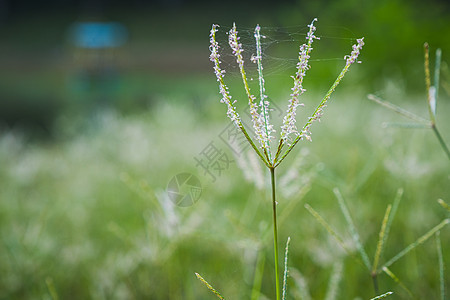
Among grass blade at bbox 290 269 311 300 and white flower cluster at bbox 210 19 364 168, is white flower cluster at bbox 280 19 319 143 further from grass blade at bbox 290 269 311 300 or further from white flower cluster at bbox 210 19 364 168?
grass blade at bbox 290 269 311 300

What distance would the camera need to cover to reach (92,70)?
1001 cm

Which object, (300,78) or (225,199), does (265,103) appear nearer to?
(300,78)

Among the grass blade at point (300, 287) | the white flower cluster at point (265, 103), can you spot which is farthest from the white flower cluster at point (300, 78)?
the grass blade at point (300, 287)

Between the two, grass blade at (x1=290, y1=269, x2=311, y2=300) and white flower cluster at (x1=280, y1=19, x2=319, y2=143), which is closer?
Answer: white flower cluster at (x1=280, y1=19, x2=319, y2=143)

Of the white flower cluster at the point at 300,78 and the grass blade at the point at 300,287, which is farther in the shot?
the grass blade at the point at 300,287

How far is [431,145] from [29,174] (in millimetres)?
1409

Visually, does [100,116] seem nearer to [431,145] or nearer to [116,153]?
[116,153]

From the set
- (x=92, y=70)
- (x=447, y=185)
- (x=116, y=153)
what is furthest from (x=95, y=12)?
(x=447, y=185)

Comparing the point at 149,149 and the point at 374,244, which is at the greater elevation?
the point at 374,244

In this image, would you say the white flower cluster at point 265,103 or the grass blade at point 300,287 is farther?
the grass blade at point 300,287

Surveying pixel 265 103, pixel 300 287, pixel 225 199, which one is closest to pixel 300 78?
pixel 265 103

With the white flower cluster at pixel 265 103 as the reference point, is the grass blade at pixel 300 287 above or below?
below

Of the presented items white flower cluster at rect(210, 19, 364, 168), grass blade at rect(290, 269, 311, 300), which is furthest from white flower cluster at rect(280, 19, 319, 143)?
grass blade at rect(290, 269, 311, 300)

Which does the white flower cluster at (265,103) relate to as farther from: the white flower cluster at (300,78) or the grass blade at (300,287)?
the grass blade at (300,287)
